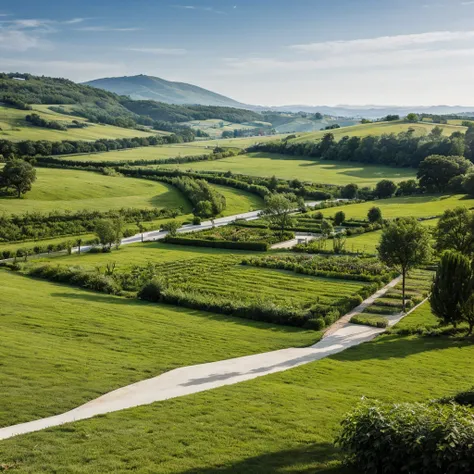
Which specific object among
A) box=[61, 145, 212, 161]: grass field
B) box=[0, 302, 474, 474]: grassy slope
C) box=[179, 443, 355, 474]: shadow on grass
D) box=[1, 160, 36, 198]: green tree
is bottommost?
box=[0, 302, 474, 474]: grassy slope

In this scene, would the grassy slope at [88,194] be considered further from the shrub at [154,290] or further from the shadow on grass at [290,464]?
the shadow on grass at [290,464]

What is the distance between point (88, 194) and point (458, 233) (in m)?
68.7

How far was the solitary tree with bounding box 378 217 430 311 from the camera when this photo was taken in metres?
40.6

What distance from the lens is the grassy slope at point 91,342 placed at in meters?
20.5

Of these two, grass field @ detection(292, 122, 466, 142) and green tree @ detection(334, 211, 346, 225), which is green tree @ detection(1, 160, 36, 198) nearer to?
green tree @ detection(334, 211, 346, 225)

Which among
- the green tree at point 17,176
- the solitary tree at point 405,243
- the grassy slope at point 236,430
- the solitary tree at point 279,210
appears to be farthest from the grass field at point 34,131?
the grassy slope at point 236,430

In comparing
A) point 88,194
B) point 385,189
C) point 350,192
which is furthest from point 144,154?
point 385,189

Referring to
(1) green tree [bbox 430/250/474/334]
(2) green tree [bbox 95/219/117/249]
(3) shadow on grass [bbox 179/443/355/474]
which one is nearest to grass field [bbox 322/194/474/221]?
(2) green tree [bbox 95/219/117/249]

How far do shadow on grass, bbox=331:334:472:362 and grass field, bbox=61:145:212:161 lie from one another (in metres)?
119

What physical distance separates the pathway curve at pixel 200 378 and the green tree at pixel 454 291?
4.13 metres

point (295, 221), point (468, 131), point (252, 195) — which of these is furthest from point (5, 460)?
point (468, 131)

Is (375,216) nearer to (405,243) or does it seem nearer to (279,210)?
(279,210)

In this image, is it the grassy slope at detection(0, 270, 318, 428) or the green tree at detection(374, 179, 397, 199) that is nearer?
the grassy slope at detection(0, 270, 318, 428)

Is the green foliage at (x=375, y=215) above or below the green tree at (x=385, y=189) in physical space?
below
